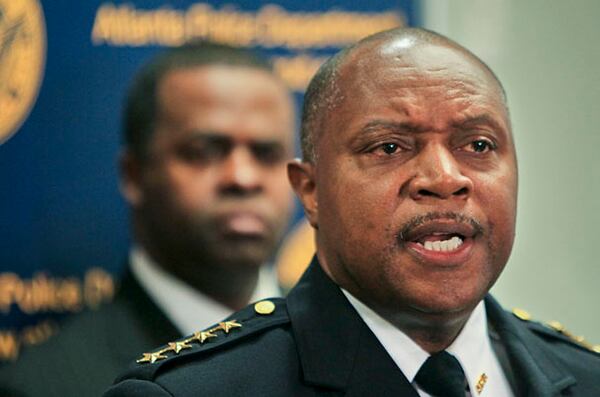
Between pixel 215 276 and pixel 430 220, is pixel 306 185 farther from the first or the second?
pixel 215 276

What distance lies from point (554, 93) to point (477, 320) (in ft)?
5.58

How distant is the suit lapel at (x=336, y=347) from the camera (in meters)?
1.96

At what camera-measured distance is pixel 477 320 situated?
6.88ft

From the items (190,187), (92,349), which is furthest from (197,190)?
(92,349)

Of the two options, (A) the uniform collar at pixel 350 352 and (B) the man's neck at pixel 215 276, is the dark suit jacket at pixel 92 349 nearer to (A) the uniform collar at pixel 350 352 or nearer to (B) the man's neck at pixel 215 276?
(B) the man's neck at pixel 215 276

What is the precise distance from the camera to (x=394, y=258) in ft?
6.36

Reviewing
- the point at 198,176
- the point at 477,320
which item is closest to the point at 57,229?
the point at 198,176

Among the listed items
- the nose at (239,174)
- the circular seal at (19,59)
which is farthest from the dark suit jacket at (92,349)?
the circular seal at (19,59)

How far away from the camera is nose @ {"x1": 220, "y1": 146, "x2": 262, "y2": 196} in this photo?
3.11 m

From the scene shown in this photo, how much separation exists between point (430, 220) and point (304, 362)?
0.31 metres

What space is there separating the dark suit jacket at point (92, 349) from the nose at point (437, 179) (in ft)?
4.07

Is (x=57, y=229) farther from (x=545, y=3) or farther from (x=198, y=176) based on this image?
(x=545, y=3)

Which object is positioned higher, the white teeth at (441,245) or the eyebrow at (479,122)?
the eyebrow at (479,122)

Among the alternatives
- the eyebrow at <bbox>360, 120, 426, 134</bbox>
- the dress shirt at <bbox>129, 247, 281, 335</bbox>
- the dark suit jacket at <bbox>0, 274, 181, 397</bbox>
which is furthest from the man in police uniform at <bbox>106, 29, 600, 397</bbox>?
the dress shirt at <bbox>129, 247, 281, 335</bbox>
